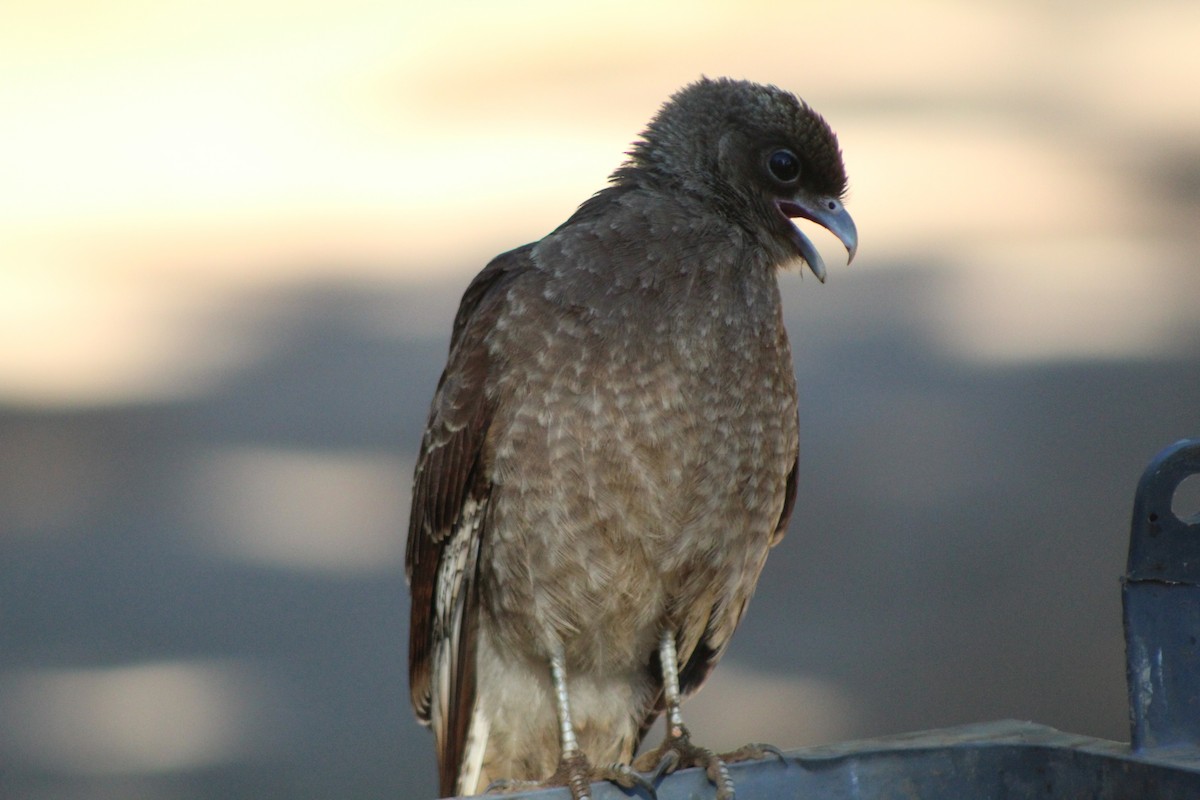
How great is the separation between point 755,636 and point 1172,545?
4.04 meters

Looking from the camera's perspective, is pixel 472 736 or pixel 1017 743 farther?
pixel 472 736

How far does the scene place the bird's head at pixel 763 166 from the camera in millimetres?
3451

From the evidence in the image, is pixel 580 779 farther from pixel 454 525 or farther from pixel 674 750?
pixel 454 525

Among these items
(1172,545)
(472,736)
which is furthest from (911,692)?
(1172,545)

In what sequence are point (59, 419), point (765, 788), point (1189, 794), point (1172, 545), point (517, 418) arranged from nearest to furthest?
point (1189, 794) < point (1172, 545) < point (765, 788) < point (517, 418) < point (59, 419)

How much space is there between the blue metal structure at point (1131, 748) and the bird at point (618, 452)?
1.35ft

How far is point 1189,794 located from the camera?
2.15 metres

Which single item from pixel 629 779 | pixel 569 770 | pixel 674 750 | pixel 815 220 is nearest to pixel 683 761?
pixel 674 750

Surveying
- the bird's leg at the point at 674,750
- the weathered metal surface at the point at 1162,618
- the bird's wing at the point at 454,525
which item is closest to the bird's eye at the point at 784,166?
the bird's wing at the point at 454,525

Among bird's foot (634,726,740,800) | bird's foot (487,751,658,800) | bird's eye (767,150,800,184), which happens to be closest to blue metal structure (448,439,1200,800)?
bird's foot (634,726,740,800)

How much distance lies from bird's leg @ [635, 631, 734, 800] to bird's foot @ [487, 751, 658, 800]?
66 millimetres

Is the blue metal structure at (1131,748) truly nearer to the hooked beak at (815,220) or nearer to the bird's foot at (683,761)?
the bird's foot at (683,761)

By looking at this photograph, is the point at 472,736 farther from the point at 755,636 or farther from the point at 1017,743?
the point at 755,636

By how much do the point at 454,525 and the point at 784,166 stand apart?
3.84 ft
